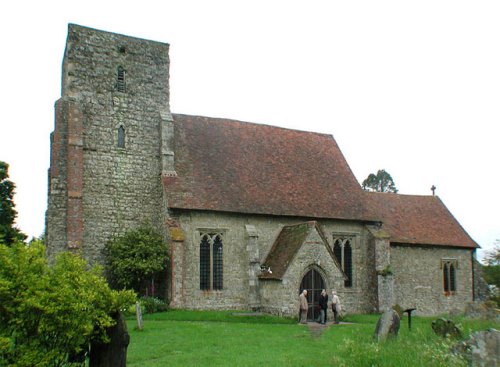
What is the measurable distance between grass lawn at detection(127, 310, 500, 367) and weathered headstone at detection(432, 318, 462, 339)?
0.21 m

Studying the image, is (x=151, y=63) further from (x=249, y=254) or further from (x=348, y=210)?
(x=348, y=210)

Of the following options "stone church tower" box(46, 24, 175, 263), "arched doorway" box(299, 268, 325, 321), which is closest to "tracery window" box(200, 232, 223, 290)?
"stone church tower" box(46, 24, 175, 263)

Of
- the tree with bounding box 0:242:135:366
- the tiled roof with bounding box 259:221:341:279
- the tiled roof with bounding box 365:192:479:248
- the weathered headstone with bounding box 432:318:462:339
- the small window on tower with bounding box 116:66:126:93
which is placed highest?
the small window on tower with bounding box 116:66:126:93

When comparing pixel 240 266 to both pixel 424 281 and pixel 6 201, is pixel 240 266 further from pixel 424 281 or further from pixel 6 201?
pixel 6 201

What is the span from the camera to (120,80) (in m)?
32.7

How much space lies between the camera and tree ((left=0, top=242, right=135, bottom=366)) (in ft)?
37.1

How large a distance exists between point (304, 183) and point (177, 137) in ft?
26.5

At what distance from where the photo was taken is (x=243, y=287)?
32.1m

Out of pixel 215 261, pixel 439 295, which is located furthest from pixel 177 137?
pixel 439 295

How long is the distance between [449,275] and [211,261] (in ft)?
56.9

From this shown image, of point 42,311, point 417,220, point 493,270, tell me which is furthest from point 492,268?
point 42,311

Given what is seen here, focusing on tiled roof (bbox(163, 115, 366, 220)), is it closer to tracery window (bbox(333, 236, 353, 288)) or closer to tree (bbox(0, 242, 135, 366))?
tracery window (bbox(333, 236, 353, 288))

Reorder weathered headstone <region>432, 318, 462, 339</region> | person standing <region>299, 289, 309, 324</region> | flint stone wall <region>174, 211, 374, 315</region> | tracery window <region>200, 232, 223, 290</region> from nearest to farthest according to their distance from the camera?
1. weathered headstone <region>432, 318, 462, 339</region>
2. person standing <region>299, 289, 309, 324</region>
3. flint stone wall <region>174, 211, 374, 315</region>
4. tracery window <region>200, 232, 223, 290</region>

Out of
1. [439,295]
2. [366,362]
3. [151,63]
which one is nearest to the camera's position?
[366,362]
